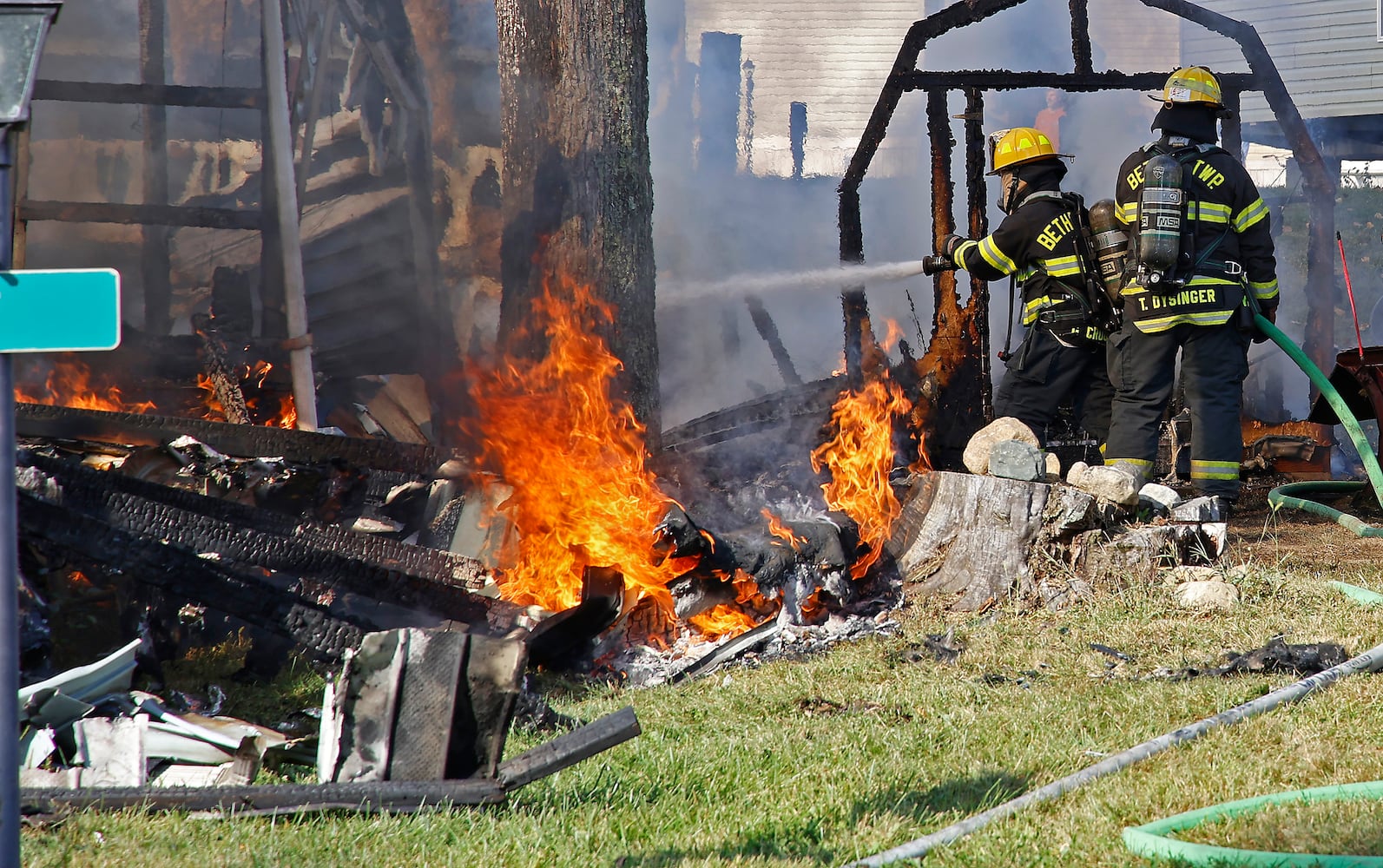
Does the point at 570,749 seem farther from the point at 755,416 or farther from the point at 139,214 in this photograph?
the point at 139,214

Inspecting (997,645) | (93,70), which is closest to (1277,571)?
(997,645)

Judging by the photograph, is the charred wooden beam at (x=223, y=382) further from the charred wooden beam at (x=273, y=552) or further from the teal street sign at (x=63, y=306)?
the teal street sign at (x=63, y=306)

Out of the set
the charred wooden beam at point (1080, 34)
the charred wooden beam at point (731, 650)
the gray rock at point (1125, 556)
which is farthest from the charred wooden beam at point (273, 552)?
the charred wooden beam at point (1080, 34)

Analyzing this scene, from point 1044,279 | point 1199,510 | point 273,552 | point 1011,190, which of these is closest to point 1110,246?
point 1044,279

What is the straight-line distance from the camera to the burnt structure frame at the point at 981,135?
7.74 metres

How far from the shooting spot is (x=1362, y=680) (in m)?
3.65

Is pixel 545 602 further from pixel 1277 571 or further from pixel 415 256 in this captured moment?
pixel 415 256

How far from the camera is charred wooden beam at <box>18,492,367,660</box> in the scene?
4016 mm

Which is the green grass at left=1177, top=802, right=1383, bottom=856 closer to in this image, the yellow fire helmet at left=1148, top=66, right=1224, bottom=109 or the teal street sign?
the teal street sign

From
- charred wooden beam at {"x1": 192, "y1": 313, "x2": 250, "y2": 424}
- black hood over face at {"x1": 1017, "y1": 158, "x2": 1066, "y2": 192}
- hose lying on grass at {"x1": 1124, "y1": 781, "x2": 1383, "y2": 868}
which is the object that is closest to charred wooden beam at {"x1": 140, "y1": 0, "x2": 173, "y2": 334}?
charred wooden beam at {"x1": 192, "y1": 313, "x2": 250, "y2": 424}

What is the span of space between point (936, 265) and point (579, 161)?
2.30 meters

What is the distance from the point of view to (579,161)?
575 cm

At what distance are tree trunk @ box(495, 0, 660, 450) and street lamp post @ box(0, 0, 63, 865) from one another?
369 centimetres

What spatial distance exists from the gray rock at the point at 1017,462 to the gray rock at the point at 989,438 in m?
0.43
